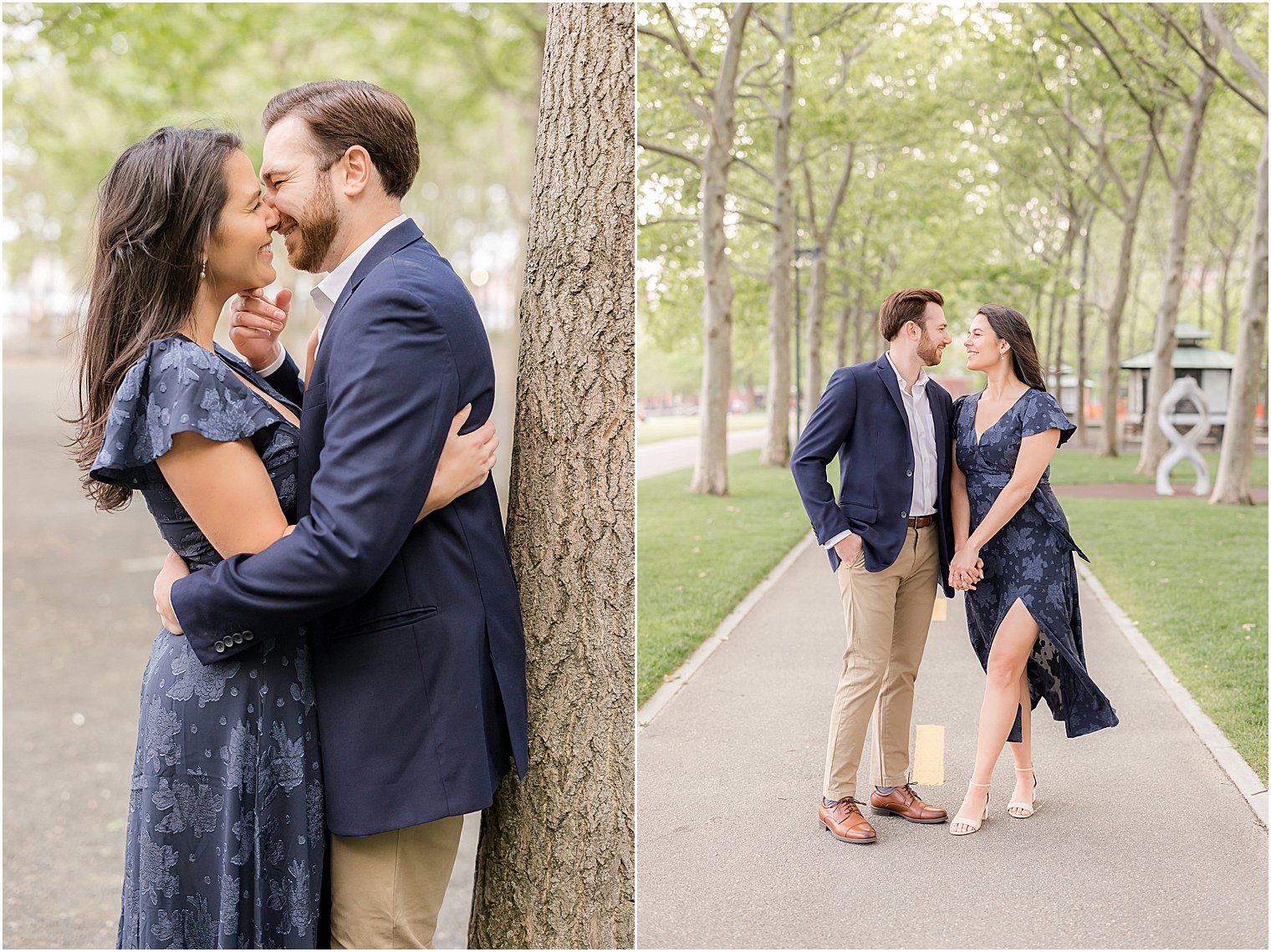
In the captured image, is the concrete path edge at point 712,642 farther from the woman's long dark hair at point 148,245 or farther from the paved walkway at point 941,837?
the woman's long dark hair at point 148,245

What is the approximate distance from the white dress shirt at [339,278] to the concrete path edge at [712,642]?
54.9 inches

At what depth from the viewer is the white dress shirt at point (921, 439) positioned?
281cm

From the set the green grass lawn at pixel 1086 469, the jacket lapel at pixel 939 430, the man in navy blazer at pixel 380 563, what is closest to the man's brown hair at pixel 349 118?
the man in navy blazer at pixel 380 563

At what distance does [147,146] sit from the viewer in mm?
2176

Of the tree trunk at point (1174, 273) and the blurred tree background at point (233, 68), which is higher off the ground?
the blurred tree background at point (233, 68)

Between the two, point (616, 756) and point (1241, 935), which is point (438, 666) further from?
point (1241, 935)

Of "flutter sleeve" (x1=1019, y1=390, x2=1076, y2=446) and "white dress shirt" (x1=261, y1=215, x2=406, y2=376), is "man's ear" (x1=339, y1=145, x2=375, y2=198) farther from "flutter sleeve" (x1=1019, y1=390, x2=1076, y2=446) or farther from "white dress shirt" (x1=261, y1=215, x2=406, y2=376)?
"flutter sleeve" (x1=1019, y1=390, x2=1076, y2=446)

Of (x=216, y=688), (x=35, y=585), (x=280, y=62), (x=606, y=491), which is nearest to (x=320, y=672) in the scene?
(x=216, y=688)

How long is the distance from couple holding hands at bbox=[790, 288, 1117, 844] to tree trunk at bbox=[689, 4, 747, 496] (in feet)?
2.34

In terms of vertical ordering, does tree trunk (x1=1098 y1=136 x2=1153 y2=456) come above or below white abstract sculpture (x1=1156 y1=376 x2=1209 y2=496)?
above

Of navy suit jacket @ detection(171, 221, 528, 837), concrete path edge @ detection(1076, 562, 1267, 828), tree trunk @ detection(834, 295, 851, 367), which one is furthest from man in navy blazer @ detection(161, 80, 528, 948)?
concrete path edge @ detection(1076, 562, 1267, 828)

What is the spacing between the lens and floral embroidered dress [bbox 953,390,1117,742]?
2771 millimetres

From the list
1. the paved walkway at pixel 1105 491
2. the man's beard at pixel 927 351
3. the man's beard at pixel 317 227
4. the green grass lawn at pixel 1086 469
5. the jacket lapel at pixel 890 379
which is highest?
the man's beard at pixel 317 227

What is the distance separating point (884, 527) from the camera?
293cm
